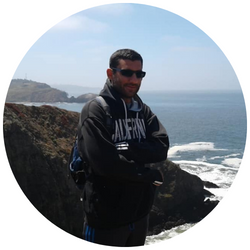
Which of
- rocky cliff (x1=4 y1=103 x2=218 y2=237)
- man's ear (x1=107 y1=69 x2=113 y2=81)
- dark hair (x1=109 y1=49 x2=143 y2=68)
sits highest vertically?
dark hair (x1=109 y1=49 x2=143 y2=68)

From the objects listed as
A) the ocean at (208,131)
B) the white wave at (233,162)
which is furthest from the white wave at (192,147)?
the white wave at (233,162)

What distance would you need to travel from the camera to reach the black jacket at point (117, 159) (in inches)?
95.0

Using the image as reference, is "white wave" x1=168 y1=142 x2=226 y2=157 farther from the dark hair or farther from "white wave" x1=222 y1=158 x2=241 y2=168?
the dark hair

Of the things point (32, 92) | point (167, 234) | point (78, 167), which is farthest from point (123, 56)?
point (167, 234)

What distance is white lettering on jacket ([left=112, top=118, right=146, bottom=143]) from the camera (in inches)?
102

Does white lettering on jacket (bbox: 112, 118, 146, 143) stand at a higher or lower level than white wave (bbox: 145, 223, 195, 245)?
higher

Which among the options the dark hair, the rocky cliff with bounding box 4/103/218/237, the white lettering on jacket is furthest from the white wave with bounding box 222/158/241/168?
the dark hair

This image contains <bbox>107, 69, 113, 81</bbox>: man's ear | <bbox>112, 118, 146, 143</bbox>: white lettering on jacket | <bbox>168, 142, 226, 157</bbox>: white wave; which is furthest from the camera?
<bbox>168, 142, 226, 157</bbox>: white wave

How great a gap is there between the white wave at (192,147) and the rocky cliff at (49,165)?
0.52m

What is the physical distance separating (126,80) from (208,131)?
5.50ft

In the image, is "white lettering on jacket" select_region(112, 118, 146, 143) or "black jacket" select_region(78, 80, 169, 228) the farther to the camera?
"white lettering on jacket" select_region(112, 118, 146, 143)

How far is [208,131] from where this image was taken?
3936 millimetres

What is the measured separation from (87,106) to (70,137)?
1.76 metres

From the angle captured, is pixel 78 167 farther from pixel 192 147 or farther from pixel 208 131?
pixel 208 131
